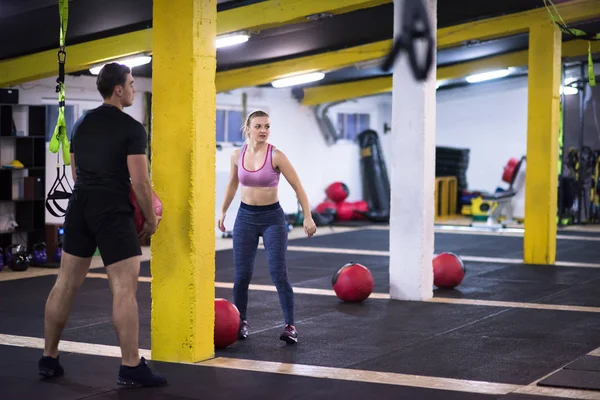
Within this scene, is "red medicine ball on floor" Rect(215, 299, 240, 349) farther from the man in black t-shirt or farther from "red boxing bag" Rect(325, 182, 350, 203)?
"red boxing bag" Rect(325, 182, 350, 203)

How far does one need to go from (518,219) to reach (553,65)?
8588mm

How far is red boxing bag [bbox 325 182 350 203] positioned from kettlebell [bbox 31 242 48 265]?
28.2 ft

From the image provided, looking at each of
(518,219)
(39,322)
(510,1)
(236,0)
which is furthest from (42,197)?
A: (518,219)

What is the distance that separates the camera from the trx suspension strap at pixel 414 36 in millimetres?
8555

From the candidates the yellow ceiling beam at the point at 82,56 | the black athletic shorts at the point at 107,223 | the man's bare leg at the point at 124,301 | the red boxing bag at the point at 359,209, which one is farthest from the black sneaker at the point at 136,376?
the red boxing bag at the point at 359,209

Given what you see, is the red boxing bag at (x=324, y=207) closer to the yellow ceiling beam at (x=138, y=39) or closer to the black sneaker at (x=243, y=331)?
the yellow ceiling beam at (x=138, y=39)

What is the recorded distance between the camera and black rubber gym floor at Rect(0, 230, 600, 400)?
16.7ft

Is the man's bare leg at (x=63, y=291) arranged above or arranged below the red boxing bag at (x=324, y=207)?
below

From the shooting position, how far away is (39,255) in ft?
37.5

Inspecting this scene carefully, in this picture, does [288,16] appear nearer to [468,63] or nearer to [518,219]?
[468,63]

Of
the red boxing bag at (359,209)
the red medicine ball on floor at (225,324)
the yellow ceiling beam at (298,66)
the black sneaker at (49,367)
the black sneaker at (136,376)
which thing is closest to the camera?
the black sneaker at (136,376)

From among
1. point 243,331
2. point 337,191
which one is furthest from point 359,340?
point 337,191

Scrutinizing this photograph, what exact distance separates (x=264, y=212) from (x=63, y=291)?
1754 mm

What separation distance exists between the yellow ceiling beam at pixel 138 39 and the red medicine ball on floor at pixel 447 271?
115 inches
